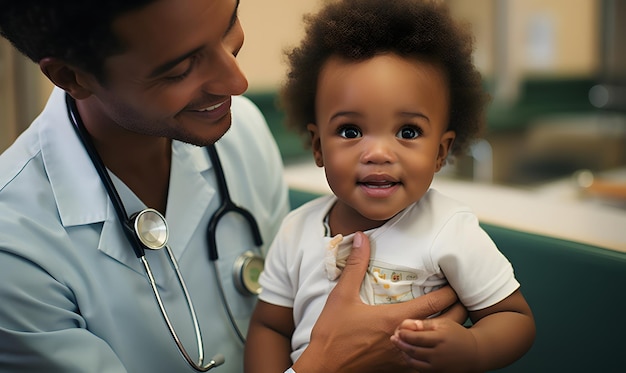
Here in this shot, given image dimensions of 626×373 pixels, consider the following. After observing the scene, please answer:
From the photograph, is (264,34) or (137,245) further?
(264,34)

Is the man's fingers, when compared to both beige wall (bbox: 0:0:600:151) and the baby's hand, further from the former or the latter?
beige wall (bbox: 0:0:600:151)

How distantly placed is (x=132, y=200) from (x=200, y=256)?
0.14 m

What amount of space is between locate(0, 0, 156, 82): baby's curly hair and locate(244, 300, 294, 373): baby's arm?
0.42m

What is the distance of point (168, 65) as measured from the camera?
0.79m

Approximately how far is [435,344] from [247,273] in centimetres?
41

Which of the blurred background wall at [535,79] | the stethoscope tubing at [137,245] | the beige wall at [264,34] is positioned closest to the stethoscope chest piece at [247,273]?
the stethoscope tubing at [137,245]

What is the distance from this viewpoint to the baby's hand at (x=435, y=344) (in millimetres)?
744

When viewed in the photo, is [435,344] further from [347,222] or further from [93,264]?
[93,264]

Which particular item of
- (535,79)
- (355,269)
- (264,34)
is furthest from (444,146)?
(535,79)

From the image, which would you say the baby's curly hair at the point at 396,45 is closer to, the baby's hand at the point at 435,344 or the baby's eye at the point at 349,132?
the baby's eye at the point at 349,132

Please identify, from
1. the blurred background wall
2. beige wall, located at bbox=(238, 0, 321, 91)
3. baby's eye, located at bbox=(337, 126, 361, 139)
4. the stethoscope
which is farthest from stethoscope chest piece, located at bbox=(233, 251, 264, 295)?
beige wall, located at bbox=(238, 0, 321, 91)

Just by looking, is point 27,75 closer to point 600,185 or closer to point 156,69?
point 156,69

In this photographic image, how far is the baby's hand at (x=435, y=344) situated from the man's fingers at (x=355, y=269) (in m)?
0.12

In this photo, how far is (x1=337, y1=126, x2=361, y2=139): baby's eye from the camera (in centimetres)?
86
